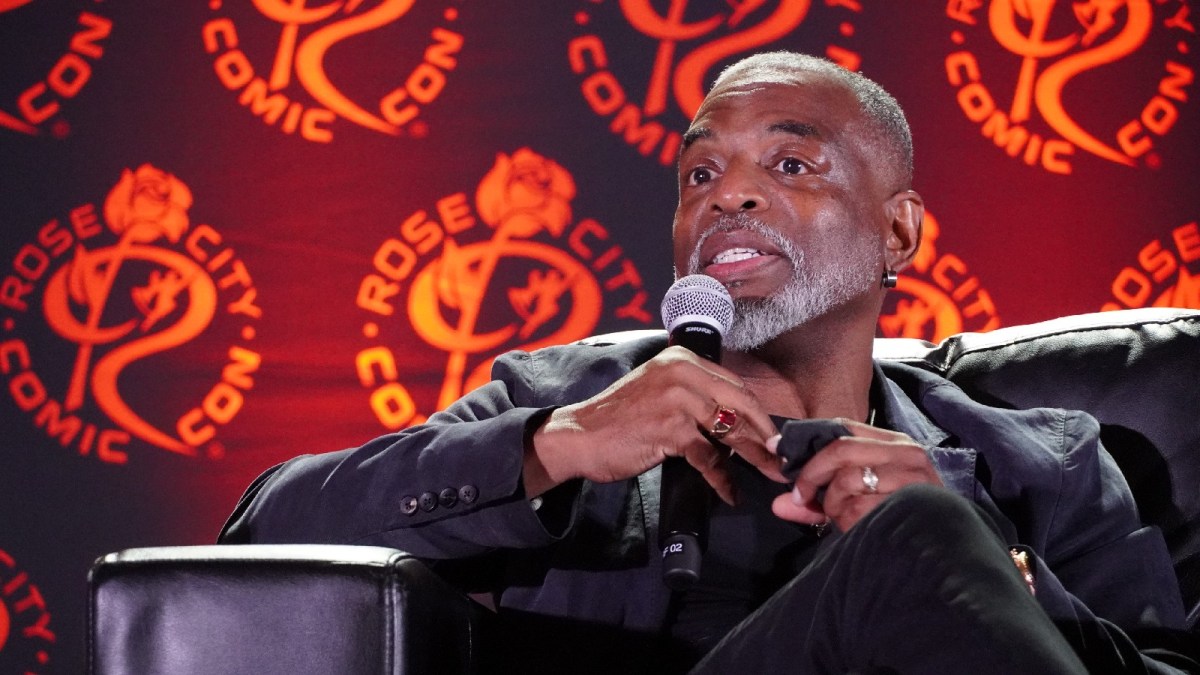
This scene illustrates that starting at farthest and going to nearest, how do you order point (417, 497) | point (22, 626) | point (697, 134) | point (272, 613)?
point (22, 626), point (697, 134), point (417, 497), point (272, 613)

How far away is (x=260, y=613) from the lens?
103 centimetres

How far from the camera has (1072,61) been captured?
280 cm

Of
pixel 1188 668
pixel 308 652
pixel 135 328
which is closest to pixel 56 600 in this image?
pixel 135 328

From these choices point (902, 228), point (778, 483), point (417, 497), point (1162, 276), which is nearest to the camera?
point (417, 497)

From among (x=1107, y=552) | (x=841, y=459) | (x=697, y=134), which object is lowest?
(x=1107, y=552)

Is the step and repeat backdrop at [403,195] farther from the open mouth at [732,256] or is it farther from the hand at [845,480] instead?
the hand at [845,480]

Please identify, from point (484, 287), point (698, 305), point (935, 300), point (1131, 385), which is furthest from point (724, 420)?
point (935, 300)

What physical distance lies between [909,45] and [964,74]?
14 centimetres

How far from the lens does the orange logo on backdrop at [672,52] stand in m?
2.72

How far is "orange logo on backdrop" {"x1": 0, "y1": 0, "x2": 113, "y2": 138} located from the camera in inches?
106

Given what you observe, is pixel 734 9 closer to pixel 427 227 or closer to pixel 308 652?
pixel 427 227

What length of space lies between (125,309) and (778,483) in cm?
170

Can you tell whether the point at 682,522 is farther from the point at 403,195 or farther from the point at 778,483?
the point at 403,195

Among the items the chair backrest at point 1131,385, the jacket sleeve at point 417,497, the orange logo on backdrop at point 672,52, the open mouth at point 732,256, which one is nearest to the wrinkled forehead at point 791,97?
the open mouth at point 732,256
